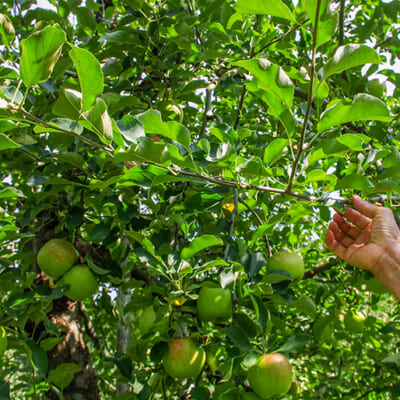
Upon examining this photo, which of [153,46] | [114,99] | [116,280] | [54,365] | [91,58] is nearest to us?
[91,58]

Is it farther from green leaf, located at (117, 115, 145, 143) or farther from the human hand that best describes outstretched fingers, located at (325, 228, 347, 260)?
green leaf, located at (117, 115, 145, 143)

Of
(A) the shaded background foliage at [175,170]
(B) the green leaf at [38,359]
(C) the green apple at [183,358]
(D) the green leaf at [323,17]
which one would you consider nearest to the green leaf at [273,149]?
(A) the shaded background foliage at [175,170]

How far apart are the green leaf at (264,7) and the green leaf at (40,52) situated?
317mm

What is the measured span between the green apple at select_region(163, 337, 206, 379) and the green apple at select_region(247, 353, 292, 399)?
178mm

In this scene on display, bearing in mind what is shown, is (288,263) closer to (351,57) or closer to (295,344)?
(295,344)

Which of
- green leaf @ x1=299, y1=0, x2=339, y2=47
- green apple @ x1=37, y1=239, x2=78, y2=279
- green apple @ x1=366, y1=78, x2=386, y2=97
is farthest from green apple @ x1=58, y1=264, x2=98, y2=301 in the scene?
green apple @ x1=366, y1=78, x2=386, y2=97

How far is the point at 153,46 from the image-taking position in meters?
1.70

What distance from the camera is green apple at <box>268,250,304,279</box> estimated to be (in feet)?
4.54

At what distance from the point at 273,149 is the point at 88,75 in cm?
49

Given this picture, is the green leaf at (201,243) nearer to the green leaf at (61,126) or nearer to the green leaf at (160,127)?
the green leaf at (160,127)

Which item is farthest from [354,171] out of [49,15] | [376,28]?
[49,15]

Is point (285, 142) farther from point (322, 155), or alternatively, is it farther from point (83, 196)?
point (83, 196)

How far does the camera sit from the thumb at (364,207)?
118 centimetres

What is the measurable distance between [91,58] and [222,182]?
Answer: 444 mm
